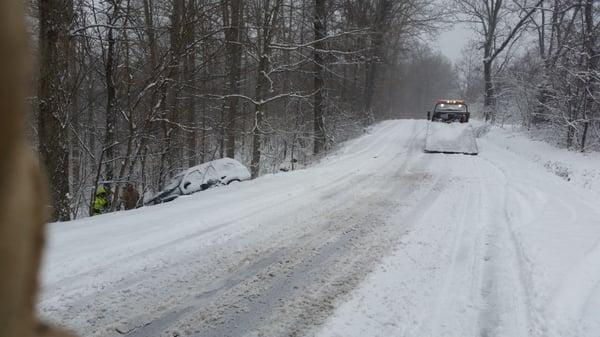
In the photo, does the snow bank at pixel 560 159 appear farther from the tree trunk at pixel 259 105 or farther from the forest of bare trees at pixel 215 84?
the tree trunk at pixel 259 105

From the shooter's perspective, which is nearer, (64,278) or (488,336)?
(488,336)

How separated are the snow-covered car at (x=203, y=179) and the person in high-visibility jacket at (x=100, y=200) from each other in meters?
0.95

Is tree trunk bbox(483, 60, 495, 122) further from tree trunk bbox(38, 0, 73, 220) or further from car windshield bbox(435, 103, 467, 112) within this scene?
tree trunk bbox(38, 0, 73, 220)

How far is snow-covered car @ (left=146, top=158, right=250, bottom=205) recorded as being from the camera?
968cm

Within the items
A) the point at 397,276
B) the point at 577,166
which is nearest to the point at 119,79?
the point at 397,276

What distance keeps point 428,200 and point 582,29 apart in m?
12.7

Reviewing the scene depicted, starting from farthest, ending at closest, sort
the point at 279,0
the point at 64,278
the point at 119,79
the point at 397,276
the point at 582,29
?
1. the point at 582,29
2. the point at 279,0
3. the point at 119,79
4. the point at 397,276
5. the point at 64,278

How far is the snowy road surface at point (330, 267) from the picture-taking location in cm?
359

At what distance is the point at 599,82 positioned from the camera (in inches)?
594

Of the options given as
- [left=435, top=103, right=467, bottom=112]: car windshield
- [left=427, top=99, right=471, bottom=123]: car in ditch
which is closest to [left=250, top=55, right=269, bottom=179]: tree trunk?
[left=427, top=99, right=471, bottom=123]: car in ditch

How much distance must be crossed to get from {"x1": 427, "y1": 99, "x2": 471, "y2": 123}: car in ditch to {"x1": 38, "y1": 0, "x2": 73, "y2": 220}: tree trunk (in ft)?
49.2

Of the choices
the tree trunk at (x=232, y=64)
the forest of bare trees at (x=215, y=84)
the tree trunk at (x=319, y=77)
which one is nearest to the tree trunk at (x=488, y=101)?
the forest of bare trees at (x=215, y=84)

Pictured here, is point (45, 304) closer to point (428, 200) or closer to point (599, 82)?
point (428, 200)

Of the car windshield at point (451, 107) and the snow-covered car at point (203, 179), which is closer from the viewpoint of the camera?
the snow-covered car at point (203, 179)
